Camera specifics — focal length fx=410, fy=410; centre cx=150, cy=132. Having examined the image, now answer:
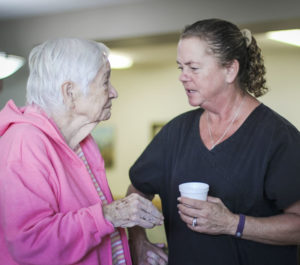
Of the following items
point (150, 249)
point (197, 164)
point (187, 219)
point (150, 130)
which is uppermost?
point (197, 164)

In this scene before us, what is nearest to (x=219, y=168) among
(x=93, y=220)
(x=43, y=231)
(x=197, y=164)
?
(x=197, y=164)

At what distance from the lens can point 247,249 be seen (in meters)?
1.47

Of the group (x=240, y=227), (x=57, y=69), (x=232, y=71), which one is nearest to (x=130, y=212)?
(x=240, y=227)

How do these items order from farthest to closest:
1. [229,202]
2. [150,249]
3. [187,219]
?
[150,249], [229,202], [187,219]

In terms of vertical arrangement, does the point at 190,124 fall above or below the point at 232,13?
below

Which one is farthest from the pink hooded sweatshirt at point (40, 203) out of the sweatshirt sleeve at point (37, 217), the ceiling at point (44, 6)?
the ceiling at point (44, 6)

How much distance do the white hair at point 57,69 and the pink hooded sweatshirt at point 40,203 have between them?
0.06m

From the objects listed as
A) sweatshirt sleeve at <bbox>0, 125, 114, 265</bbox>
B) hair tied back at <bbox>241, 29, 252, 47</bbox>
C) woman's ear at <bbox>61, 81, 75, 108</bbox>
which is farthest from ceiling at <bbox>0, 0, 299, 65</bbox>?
sweatshirt sleeve at <bbox>0, 125, 114, 265</bbox>

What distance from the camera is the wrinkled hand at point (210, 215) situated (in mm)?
1344

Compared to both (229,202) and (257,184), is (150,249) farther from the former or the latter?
Result: (257,184)

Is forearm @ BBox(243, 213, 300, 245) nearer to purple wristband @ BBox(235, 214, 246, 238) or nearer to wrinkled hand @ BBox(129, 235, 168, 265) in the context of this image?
purple wristband @ BBox(235, 214, 246, 238)

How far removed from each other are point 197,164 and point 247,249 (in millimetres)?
357

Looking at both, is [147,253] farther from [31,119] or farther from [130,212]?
[31,119]

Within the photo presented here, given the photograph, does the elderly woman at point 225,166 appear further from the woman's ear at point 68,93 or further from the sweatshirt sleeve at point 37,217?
the woman's ear at point 68,93
